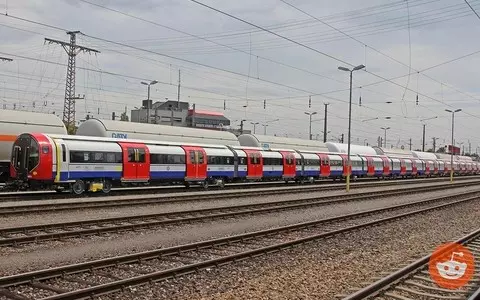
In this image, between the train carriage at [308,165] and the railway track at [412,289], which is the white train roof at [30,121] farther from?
the railway track at [412,289]

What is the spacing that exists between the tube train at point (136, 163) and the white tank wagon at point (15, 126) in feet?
5.84

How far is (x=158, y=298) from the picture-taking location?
8320 mm

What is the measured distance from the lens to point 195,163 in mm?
33438

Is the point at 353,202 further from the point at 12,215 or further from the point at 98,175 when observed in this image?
the point at 12,215

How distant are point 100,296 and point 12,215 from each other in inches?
423

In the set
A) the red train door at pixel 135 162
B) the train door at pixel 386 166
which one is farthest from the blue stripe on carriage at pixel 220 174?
the train door at pixel 386 166

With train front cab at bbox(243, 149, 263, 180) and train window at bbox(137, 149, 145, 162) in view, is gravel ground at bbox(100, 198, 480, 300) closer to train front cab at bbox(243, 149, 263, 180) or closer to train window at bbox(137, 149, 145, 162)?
train window at bbox(137, 149, 145, 162)

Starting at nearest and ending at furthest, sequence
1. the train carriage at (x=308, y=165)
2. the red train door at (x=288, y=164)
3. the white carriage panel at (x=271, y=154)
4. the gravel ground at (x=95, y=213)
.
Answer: the gravel ground at (x=95, y=213) → the white carriage panel at (x=271, y=154) → the red train door at (x=288, y=164) → the train carriage at (x=308, y=165)

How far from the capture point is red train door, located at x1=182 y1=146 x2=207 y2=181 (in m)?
32.9

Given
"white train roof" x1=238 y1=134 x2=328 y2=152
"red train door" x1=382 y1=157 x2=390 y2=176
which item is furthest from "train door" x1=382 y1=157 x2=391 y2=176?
"white train roof" x1=238 y1=134 x2=328 y2=152

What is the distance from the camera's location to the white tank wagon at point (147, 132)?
112ft

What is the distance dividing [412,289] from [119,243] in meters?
7.40

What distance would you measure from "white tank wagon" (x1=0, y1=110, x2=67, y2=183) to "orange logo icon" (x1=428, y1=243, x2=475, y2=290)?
910 inches

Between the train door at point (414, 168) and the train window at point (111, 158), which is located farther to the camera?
the train door at point (414, 168)
